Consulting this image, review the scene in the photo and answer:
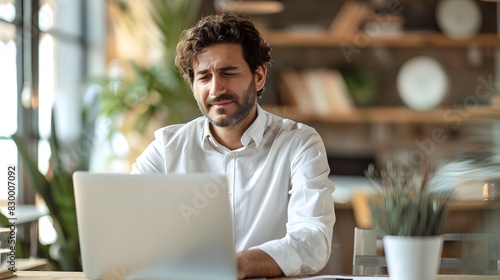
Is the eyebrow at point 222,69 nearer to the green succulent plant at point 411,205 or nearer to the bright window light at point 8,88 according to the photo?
the green succulent plant at point 411,205

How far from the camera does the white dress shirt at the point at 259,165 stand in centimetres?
214

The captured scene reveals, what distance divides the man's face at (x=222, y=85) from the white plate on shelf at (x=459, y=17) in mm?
3113

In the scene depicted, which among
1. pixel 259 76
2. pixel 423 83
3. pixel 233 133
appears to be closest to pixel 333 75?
pixel 423 83

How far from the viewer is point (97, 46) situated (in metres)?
5.00

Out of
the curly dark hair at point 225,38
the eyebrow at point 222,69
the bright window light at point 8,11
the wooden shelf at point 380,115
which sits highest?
the bright window light at point 8,11

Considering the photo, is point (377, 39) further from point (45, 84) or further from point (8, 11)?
point (8, 11)

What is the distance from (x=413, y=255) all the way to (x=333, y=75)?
3592mm

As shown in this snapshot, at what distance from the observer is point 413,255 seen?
1474 millimetres

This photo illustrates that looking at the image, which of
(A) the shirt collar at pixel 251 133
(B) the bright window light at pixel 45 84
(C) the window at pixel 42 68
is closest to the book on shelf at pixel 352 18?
(C) the window at pixel 42 68

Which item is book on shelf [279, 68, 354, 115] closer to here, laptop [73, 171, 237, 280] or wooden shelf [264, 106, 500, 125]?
wooden shelf [264, 106, 500, 125]

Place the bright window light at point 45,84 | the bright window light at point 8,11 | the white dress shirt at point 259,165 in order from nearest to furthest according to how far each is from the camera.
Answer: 1. the white dress shirt at point 259,165
2. the bright window light at point 8,11
3. the bright window light at point 45,84

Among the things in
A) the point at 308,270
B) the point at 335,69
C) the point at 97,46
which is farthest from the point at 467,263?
the point at 97,46

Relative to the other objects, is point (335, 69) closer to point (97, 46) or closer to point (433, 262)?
point (97, 46)

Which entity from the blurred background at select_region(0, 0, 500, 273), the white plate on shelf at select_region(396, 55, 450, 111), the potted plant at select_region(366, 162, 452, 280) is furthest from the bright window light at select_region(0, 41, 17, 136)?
the white plate on shelf at select_region(396, 55, 450, 111)
